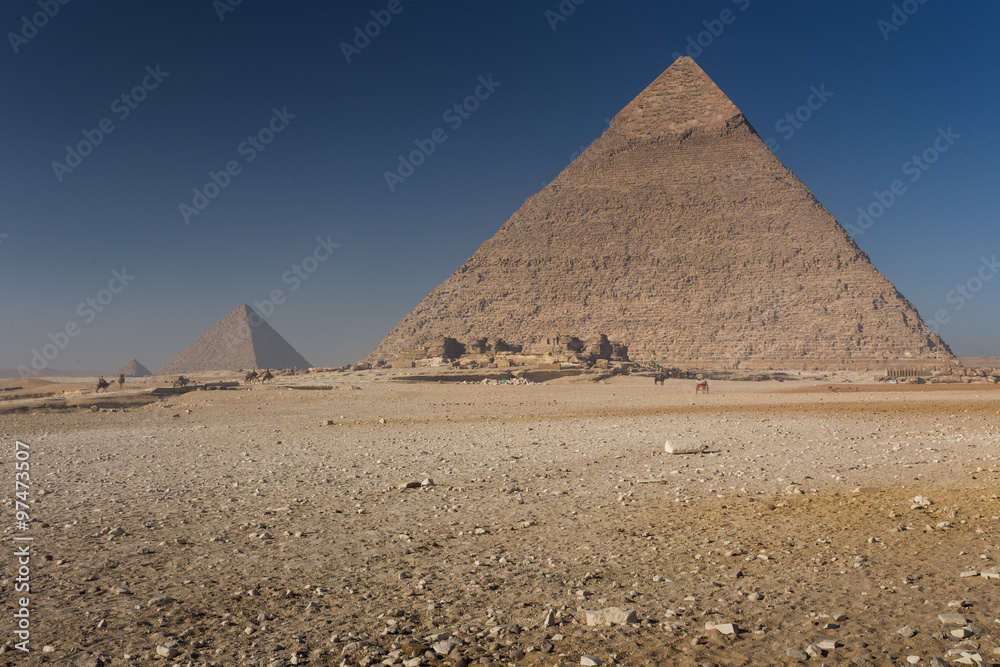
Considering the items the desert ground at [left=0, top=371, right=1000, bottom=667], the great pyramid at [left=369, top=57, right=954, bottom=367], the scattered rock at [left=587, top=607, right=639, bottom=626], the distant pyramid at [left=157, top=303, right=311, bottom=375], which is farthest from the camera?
the distant pyramid at [left=157, top=303, right=311, bottom=375]

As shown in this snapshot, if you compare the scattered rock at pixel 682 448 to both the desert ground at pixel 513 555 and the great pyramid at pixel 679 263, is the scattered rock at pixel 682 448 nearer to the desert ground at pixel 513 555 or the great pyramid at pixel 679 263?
the desert ground at pixel 513 555

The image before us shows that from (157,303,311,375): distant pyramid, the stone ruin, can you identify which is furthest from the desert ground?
(157,303,311,375): distant pyramid

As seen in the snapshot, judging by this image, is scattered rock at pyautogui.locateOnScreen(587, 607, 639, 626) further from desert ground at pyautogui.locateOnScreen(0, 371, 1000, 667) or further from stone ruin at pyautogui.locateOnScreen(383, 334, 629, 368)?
stone ruin at pyautogui.locateOnScreen(383, 334, 629, 368)

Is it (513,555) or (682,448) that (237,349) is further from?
(513,555)

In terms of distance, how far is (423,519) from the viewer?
4387 millimetres

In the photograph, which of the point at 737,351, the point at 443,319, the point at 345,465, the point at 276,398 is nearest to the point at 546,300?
the point at 443,319

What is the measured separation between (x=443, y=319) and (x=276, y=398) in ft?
351

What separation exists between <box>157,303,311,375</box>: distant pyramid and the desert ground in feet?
365

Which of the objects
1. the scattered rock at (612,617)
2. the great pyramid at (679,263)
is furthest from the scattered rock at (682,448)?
the great pyramid at (679,263)

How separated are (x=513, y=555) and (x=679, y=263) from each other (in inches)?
4836

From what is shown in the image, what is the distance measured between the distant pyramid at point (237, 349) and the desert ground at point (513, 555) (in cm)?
11136

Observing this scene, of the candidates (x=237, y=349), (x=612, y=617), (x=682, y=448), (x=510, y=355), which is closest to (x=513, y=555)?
(x=612, y=617)

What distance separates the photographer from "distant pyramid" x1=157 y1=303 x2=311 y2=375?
114938 millimetres

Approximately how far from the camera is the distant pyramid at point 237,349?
4525 inches
